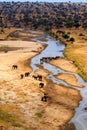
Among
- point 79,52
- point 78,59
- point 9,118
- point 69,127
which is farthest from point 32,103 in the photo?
point 79,52

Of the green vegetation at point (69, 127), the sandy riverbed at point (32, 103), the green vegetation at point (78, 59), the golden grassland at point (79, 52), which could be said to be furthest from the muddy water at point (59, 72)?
the golden grassland at point (79, 52)

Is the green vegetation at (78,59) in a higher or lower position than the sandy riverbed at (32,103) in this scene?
lower

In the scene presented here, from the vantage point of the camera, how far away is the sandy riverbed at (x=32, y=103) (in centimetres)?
3559

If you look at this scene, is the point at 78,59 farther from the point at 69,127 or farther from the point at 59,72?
the point at 69,127

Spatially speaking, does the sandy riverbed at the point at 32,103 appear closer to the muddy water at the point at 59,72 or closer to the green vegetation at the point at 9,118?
the green vegetation at the point at 9,118

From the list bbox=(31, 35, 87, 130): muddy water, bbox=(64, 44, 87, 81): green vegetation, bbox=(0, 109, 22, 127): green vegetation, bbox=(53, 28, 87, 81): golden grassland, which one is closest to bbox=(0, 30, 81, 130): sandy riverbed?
bbox=(0, 109, 22, 127): green vegetation

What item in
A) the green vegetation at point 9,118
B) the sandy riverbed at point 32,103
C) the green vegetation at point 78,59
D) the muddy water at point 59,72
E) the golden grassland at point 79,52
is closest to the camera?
the green vegetation at point 9,118

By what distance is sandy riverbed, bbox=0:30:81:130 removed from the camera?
3559cm

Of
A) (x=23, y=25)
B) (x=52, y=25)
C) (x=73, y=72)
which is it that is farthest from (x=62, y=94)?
(x=23, y=25)

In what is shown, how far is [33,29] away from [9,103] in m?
111

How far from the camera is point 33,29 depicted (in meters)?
151

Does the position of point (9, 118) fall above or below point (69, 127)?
above

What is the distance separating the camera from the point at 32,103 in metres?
42.2

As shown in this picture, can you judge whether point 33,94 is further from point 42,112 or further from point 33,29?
point 33,29
